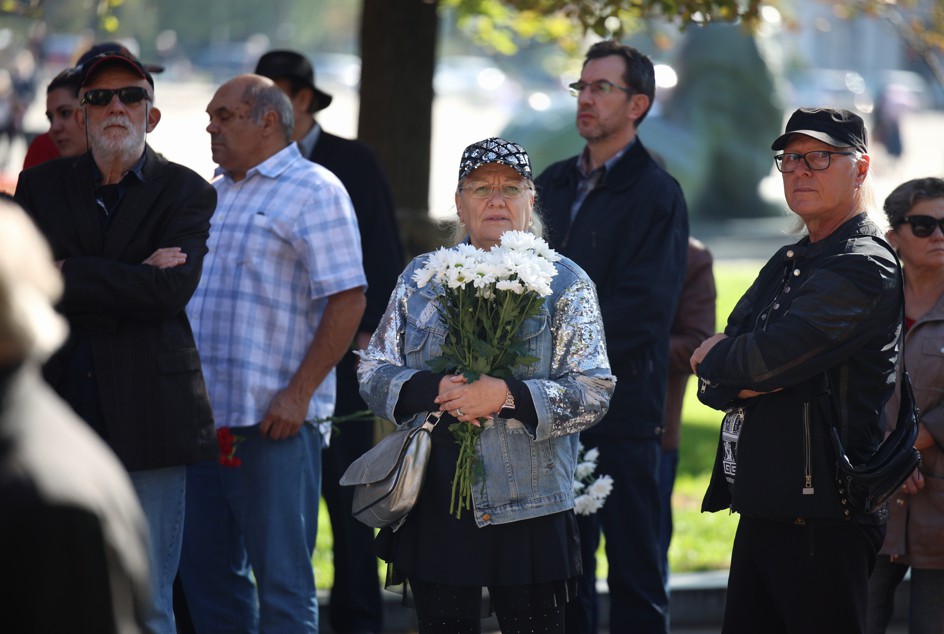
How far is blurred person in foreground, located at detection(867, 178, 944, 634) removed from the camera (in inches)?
190

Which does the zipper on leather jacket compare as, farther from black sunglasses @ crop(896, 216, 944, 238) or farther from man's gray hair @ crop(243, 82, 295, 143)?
man's gray hair @ crop(243, 82, 295, 143)

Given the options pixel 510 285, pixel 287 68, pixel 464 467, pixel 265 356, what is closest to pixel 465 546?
pixel 464 467

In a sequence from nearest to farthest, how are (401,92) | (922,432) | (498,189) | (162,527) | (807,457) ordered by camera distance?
(807,457) < (498,189) < (162,527) < (922,432) < (401,92)

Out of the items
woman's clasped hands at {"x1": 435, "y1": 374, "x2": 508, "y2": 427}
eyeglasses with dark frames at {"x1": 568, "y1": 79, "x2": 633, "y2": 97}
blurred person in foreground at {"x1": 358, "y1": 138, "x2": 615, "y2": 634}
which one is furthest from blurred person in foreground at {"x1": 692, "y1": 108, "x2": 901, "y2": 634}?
eyeglasses with dark frames at {"x1": 568, "y1": 79, "x2": 633, "y2": 97}

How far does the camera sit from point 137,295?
4.25 m

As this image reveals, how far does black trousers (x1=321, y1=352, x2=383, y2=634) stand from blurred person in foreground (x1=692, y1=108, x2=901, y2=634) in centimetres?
231

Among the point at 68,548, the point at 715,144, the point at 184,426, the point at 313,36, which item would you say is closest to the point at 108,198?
the point at 184,426

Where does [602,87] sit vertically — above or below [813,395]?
above

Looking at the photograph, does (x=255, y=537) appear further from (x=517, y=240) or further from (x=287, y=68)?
(x=287, y=68)

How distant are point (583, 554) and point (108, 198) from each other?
95.8 inches

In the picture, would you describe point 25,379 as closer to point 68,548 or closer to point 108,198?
point 68,548

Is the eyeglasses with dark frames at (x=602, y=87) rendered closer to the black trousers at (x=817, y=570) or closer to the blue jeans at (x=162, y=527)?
the black trousers at (x=817, y=570)

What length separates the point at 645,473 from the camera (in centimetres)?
533

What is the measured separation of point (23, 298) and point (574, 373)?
2.21 m
